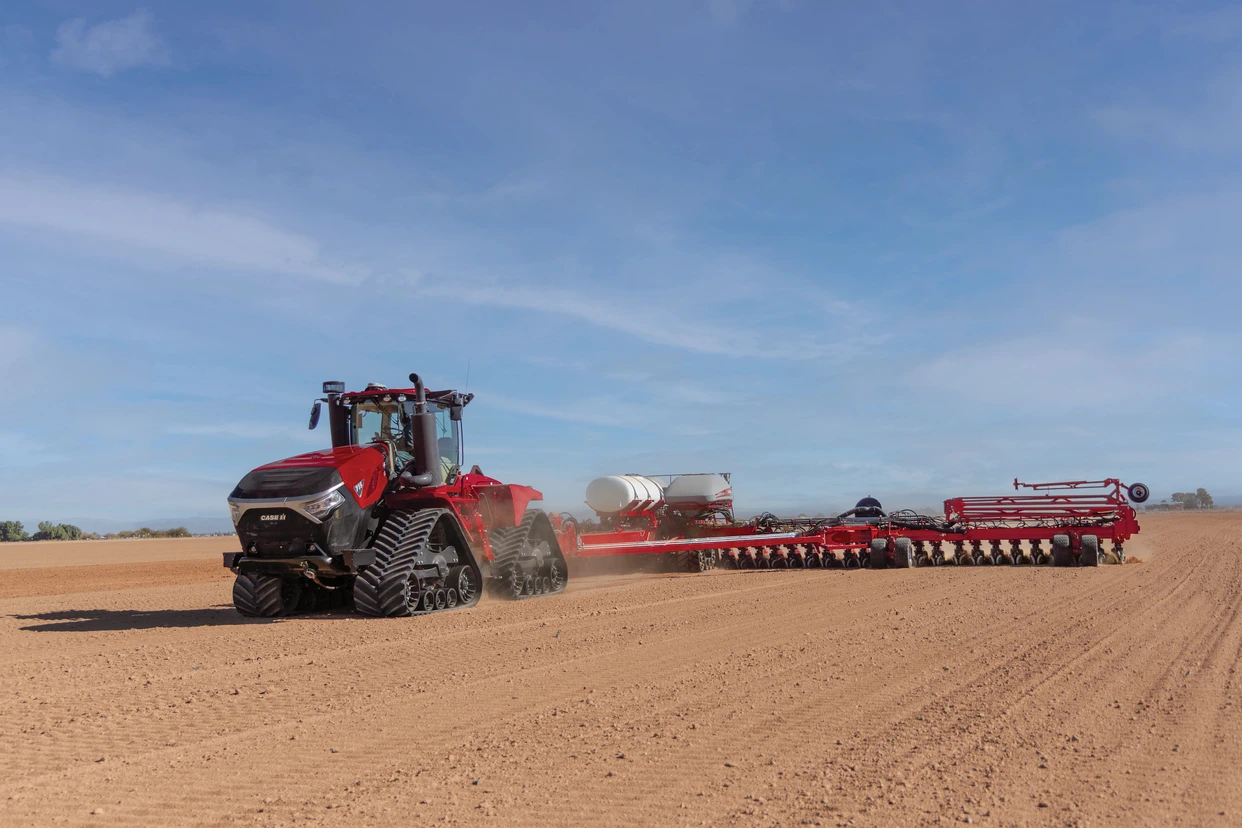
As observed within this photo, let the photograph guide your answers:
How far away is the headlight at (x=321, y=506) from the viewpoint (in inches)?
440

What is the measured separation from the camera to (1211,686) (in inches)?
273

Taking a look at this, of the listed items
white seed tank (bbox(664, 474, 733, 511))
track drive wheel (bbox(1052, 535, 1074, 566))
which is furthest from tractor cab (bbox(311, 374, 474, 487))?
track drive wheel (bbox(1052, 535, 1074, 566))

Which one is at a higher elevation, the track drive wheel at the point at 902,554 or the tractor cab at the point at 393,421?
the tractor cab at the point at 393,421

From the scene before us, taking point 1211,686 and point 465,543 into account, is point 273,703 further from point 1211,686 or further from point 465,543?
point 1211,686

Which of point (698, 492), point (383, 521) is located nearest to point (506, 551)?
point (383, 521)

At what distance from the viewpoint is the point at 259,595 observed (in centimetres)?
1223

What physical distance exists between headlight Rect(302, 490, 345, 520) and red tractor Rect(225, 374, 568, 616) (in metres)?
0.01

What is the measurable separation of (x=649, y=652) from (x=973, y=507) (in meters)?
16.4

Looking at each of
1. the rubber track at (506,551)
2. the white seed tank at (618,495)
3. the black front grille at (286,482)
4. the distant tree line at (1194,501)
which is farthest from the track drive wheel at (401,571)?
the distant tree line at (1194,501)

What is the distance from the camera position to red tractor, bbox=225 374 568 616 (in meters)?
11.4

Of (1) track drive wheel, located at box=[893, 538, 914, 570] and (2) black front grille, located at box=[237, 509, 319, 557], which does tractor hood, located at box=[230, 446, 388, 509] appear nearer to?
(2) black front grille, located at box=[237, 509, 319, 557]

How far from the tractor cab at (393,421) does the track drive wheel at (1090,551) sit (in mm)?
14047

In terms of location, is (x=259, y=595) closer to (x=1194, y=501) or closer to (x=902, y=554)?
(x=902, y=554)

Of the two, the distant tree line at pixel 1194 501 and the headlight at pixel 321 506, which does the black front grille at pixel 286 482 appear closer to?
the headlight at pixel 321 506
